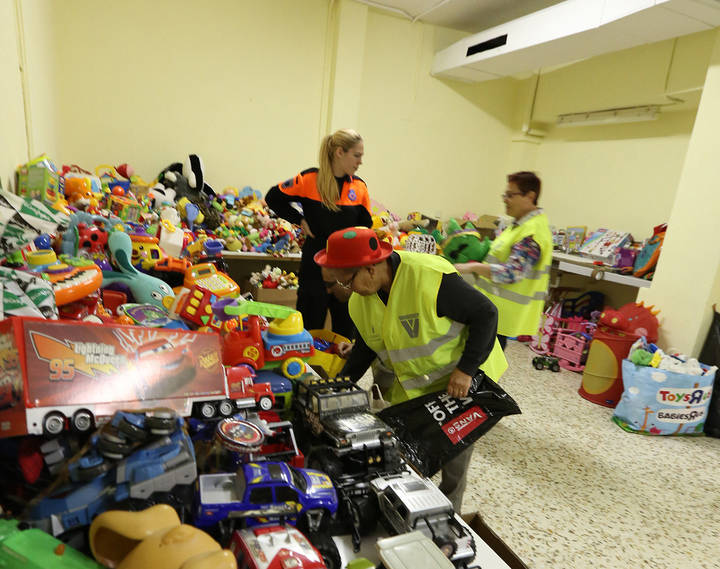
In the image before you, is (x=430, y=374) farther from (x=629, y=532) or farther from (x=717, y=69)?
(x=717, y=69)

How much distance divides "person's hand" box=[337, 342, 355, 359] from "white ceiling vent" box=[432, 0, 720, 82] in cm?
297

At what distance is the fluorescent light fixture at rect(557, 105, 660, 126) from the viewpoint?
4.36m

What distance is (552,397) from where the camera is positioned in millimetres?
3307

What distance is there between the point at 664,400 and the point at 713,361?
0.58 m

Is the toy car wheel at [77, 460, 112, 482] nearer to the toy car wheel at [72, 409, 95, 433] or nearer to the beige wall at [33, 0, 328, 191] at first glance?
the toy car wheel at [72, 409, 95, 433]

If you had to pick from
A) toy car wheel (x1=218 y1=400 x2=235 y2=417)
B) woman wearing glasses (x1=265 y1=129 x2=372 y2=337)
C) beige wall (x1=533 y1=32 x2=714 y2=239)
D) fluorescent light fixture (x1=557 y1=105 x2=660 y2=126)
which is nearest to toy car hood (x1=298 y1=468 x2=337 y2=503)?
toy car wheel (x1=218 y1=400 x2=235 y2=417)

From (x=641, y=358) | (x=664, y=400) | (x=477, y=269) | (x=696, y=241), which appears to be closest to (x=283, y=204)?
(x=477, y=269)

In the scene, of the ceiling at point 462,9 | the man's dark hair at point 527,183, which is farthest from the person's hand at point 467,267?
the ceiling at point 462,9

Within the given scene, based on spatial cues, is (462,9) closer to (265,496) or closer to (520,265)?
(520,265)

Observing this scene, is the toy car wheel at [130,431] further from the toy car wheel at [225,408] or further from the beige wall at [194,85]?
the beige wall at [194,85]

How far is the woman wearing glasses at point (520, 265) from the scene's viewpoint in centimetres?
228

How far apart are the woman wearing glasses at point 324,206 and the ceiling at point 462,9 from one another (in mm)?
3027

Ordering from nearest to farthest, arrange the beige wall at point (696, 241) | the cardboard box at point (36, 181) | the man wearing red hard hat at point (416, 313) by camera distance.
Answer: the man wearing red hard hat at point (416, 313) → the cardboard box at point (36, 181) → the beige wall at point (696, 241)

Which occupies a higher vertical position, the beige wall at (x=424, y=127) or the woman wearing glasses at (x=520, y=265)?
the beige wall at (x=424, y=127)
